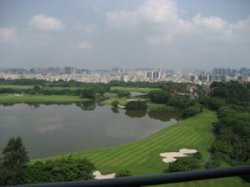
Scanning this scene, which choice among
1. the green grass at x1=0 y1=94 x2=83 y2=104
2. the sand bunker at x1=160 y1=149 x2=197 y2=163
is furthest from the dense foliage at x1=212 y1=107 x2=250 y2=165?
the green grass at x1=0 y1=94 x2=83 y2=104

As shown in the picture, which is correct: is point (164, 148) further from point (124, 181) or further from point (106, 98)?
point (106, 98)

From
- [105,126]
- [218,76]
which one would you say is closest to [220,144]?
[105,126]

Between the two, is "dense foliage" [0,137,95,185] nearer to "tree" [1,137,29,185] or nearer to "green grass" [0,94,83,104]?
"tree" [1,137,29,185]

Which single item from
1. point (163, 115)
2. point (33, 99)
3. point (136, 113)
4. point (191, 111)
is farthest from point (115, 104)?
point (33, 99)

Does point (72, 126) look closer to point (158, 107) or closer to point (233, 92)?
point (158, 107)

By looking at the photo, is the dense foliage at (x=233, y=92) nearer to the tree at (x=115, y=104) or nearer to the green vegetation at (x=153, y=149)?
the green vegetation at (x=153, y=149)
